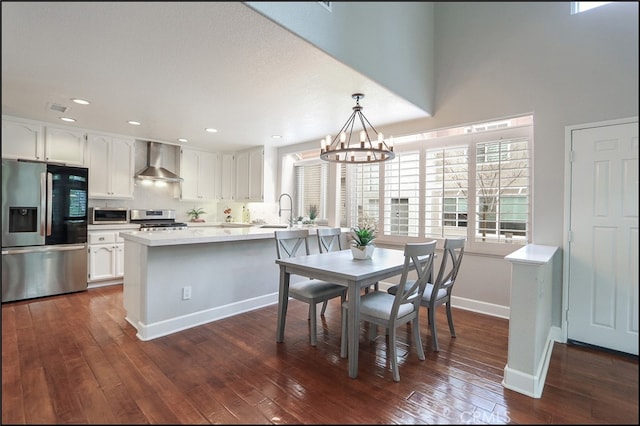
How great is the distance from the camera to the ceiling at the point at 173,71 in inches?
65.3

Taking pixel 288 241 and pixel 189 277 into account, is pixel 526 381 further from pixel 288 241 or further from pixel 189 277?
pixel 189 277

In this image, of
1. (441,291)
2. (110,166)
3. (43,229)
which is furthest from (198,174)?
(441,291)

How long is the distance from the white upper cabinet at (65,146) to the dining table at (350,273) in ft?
11.8

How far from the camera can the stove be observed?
4.99 metres

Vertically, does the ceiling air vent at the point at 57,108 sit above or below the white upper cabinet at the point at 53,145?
above

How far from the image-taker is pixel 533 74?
95.3 inches

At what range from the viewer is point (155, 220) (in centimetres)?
536

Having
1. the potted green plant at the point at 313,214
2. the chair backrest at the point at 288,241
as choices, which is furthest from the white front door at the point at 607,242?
the potted green plant at the point at 313,214

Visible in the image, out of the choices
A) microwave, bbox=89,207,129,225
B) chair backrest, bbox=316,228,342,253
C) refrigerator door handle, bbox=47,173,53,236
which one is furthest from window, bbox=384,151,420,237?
refrigerator door handle, bbox=47,173,53,236

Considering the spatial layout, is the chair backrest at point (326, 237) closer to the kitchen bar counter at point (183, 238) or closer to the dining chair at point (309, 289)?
the dining chair at point (309, 289)

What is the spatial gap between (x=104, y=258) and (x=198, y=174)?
2.13 meters

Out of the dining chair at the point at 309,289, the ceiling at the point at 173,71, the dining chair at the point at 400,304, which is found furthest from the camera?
the dining chair at the point at 309,289

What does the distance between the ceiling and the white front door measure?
1.69 meters

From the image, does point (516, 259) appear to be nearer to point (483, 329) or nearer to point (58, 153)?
point (483, 329)
